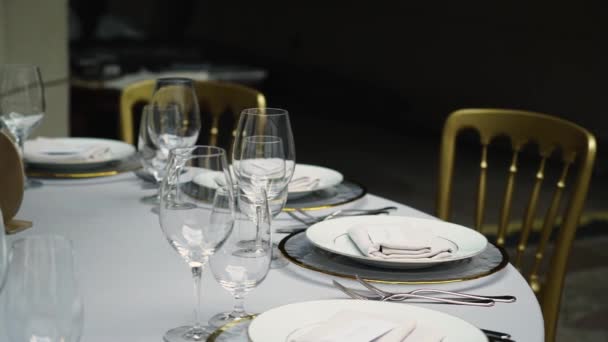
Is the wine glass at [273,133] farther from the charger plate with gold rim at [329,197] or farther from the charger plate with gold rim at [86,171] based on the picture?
the charger plate with gold rim at [86,171]

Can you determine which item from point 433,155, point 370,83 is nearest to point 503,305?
point 433,155

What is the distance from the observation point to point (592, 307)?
11.2ft

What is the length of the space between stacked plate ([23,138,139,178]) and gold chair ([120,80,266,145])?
1.45 feet

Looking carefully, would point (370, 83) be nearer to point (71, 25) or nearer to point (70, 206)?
point (71, 25)

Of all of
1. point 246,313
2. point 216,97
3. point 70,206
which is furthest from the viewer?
point 216,97

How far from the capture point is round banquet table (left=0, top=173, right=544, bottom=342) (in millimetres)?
1055

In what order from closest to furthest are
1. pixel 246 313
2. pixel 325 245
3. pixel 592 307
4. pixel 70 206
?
pixel 246 313, pixel 325 245, pixel 70 206, pixel 592 307

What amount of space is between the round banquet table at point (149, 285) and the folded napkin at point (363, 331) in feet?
0.47

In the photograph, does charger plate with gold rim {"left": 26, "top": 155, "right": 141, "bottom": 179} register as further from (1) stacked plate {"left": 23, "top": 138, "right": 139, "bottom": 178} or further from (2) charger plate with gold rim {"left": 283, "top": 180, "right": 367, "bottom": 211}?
(2) charger plate with gold rim {"left": 283, "top": 180, "right": 367, "bottom": 211}

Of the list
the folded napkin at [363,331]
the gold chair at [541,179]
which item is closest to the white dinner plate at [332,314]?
the folded napkin at [363,331]

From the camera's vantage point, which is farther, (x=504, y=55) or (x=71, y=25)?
(x=71, y=25)

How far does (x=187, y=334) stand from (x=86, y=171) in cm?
87

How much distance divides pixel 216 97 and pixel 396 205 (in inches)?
40.0

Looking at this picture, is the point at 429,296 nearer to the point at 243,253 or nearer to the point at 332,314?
the point at 332,314
